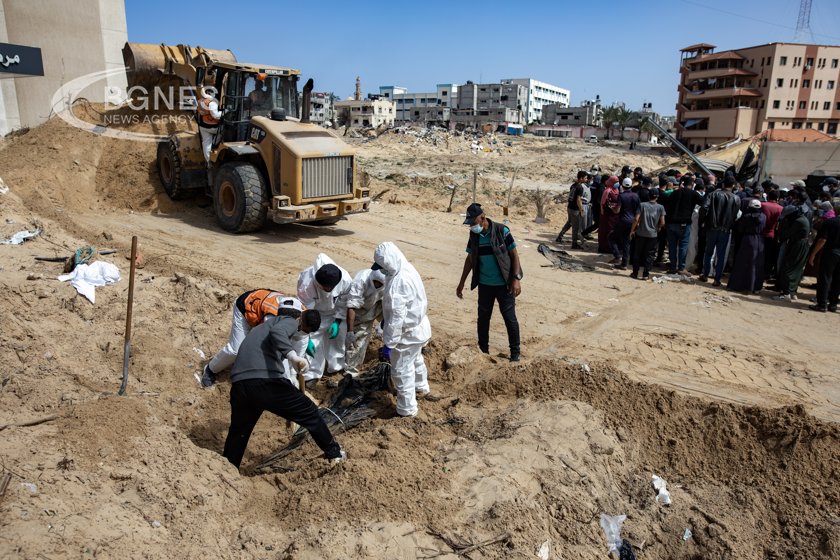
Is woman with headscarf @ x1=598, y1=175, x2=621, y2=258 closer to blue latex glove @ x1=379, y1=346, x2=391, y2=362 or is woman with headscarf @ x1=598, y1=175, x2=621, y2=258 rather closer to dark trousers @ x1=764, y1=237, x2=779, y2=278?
dark trousers @ x1=764, y1=237, x2=779, y2=278

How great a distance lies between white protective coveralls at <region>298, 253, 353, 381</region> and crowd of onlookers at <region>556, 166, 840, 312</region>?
577 centimetres

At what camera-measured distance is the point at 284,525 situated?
3604 millimetres

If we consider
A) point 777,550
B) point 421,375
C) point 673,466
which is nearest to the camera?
point 777,550

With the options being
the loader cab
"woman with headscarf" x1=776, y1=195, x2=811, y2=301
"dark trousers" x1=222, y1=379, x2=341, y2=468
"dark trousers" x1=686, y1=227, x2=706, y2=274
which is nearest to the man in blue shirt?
"dark trousers" x1=222, y1=379, x2=341, y2=468

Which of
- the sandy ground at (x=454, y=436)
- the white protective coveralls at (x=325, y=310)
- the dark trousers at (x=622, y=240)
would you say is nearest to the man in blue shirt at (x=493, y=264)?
the sandy ground at (x=454, y=436)

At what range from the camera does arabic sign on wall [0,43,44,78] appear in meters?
15.7

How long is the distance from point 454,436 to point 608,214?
742cm

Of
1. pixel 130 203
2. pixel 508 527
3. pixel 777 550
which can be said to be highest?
pixel 130 203

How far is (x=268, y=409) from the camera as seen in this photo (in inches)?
162

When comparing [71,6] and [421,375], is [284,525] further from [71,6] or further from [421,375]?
[71,6]

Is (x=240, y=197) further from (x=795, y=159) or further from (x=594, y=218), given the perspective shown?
(x=795, y=159)

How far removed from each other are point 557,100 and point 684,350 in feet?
482

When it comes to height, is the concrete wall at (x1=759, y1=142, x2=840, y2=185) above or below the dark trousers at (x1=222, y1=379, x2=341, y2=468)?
above

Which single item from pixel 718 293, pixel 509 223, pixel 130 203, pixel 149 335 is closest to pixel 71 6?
pixel 130 203
